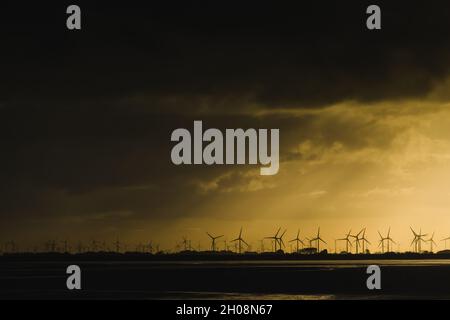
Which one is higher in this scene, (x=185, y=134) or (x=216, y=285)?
(x=185, y=134)

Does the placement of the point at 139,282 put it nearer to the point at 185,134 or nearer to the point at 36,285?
the point at 36,285

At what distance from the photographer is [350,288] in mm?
106000

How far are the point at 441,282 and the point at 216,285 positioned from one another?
30.4 metres

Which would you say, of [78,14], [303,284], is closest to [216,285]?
[303,284]

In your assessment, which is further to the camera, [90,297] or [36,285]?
[36,285]

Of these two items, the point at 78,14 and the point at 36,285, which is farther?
the point at 36,285

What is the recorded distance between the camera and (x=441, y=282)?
12650cm

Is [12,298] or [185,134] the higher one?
[185,134]
